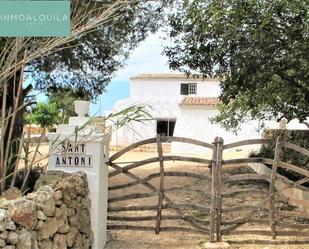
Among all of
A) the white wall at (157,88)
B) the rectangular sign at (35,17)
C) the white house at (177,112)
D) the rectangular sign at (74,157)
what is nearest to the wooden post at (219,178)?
the rectangular sign at (74,157)

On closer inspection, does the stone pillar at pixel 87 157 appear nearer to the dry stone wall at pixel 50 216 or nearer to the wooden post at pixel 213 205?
the dry stone wall at pixel 50 216

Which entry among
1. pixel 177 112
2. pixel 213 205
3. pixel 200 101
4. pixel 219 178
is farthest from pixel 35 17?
pixel 177 112

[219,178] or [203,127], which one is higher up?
[203,127]

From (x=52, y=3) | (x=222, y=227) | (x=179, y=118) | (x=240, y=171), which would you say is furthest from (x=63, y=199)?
(x=179, y=118)

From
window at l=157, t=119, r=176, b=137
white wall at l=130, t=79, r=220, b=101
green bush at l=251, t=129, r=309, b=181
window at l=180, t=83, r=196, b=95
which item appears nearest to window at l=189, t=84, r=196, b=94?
window at l=180, t=83, r=196, b=95

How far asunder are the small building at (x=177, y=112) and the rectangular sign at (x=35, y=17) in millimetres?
20277

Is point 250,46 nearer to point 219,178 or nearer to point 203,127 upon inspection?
point 219,178

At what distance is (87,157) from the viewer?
611cm

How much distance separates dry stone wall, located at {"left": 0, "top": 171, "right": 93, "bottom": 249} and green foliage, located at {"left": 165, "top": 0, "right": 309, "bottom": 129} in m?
3.28

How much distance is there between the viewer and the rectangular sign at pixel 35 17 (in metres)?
4.28

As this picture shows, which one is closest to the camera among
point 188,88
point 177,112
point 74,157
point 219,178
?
point 74,157

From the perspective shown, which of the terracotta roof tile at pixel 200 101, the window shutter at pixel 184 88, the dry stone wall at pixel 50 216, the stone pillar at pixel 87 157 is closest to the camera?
the dry stone wall at pixel 50 216

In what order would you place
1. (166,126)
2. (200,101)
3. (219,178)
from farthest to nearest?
(166,126)
(200,101)
(219,178)

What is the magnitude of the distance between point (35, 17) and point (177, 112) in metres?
27.6
